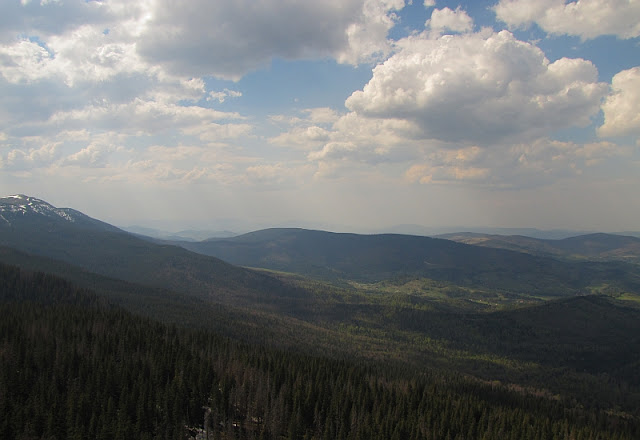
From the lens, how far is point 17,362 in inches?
3991

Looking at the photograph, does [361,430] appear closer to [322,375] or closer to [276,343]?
[322,375]

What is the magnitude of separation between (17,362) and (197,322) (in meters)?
95.1

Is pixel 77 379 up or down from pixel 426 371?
up

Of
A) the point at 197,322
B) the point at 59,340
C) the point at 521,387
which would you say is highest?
the point at 59,340

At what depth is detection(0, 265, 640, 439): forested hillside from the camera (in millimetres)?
87331

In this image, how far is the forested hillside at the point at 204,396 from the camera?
287 ft

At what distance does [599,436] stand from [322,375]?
235 feet

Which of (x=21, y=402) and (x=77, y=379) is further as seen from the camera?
(x=77, y=379)

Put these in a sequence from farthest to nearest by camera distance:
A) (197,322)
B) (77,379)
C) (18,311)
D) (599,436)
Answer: (197,322) → (18,311) → (599,436) → (77,379)

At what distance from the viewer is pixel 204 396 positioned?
103375mm

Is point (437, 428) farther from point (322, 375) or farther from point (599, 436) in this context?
point (599, 436)

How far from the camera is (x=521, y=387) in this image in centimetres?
18250

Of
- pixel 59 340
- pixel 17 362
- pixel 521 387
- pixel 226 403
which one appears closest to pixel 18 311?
pixel 59 340

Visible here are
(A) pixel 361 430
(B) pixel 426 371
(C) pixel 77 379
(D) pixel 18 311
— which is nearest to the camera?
(A) pixel 361 430
